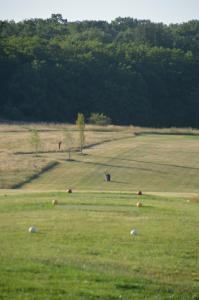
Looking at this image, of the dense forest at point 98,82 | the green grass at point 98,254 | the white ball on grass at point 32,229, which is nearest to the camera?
the green grass at point 98,254

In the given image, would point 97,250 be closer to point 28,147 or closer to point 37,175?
point 37,175

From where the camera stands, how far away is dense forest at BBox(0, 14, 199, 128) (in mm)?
120806

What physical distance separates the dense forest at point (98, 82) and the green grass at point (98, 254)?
8921 centimetres

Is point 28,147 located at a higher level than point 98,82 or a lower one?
lower

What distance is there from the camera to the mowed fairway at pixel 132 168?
5284 centimetres

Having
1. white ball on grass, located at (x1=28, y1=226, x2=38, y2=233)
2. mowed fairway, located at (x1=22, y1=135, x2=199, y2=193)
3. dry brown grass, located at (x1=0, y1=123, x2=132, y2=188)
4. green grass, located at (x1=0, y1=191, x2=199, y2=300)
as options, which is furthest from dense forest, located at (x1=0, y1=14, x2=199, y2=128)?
white ball on grass, located at (x1=28, y1=226, x2=38, y2=233)

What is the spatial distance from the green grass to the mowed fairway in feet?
86.7

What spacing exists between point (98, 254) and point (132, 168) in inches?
1748

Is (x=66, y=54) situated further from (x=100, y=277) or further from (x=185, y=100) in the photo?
(x=100, y=277)

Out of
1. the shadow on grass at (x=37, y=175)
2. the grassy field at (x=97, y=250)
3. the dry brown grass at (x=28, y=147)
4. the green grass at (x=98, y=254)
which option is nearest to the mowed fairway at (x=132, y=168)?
the shadow on grass at (x=37, y=175)

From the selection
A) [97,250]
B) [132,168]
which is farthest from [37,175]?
[97,250]

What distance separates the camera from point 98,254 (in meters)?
16.6

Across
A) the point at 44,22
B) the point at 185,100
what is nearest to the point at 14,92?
the point at 185,100

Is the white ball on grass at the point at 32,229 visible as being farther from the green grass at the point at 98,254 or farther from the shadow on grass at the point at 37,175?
the shadow on grass at the point at 37,175
